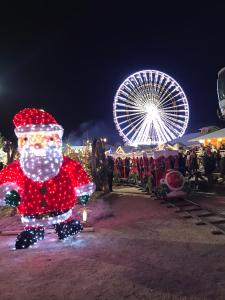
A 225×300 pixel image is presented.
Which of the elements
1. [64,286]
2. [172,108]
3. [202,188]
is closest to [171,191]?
[202,188]

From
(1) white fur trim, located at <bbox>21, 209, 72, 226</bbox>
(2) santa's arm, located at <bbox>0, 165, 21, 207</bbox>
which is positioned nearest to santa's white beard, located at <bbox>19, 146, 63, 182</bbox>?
(2) santa's arm, located at <bbox>0, 165, 21, 207</bbox>

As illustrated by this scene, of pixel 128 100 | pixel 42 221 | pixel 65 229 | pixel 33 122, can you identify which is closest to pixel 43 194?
pixel 42 221

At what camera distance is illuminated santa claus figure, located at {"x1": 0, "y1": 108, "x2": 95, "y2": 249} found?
689 centimetres

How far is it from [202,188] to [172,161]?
7.94 feet

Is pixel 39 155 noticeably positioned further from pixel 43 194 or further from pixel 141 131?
pixel 141 131

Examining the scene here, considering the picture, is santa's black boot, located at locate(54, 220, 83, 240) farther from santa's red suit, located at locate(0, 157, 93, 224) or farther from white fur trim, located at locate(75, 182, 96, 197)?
white fur trim, located at locate(75, 182, 96, 197)

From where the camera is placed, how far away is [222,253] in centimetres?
596

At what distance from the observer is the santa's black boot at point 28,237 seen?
682cm

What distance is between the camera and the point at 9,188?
6.86m

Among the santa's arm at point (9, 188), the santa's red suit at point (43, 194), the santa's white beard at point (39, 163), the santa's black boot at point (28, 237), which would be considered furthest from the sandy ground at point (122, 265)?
the santa's white beard at point (39, 163)

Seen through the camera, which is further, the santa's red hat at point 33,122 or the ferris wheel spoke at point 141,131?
the ferris wheel spoke at point 141,131

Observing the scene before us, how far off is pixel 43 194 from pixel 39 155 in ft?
2.29

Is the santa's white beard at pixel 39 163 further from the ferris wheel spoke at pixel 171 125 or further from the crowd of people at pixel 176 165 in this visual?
the ferris wheel spoke at pixel 171 125

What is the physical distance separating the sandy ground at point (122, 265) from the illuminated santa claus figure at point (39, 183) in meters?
0.38
